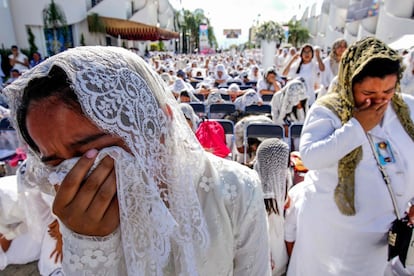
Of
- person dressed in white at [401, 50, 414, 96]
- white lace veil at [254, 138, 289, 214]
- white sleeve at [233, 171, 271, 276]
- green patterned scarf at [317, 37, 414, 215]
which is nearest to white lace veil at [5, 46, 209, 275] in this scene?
white sleeve at [233, 171, 271, 276]

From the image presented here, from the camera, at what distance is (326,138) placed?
136cm

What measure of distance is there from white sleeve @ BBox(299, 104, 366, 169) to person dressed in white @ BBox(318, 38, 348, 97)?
3.64 metres

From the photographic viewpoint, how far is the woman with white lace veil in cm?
67

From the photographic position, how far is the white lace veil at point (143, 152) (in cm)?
69

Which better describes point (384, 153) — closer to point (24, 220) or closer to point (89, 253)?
point (89, 253)

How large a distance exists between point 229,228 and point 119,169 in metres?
0.41

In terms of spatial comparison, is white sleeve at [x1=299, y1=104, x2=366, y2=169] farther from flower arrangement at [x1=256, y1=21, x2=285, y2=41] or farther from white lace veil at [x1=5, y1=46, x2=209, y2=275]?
flower arrangement at [x1=256, y1=21, x2=285, y2=41]

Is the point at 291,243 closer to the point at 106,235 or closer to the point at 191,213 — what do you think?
the point at 191,213

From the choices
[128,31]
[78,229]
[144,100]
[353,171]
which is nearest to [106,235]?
[78,229]

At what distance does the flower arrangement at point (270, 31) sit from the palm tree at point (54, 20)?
12.6 m

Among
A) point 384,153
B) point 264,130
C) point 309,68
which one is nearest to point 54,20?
point 309,68

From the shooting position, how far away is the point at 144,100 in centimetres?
74

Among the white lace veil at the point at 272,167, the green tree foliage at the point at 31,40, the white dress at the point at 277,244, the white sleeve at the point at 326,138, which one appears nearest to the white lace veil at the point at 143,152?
the white sleeve at the point at 326,138

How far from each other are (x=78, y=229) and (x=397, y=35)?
70.9 feet
